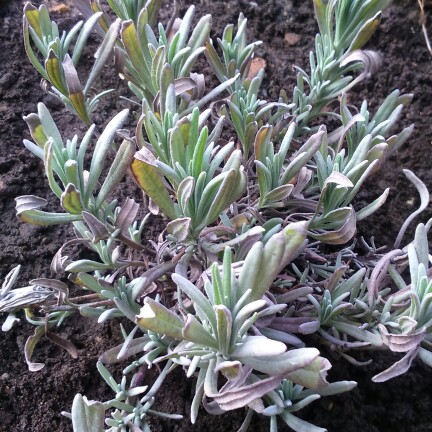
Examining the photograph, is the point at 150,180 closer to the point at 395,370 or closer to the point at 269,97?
the point at 395,370

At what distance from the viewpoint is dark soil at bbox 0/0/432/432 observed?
4.05 feet

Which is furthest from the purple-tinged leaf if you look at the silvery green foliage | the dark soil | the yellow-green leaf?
the silvery green foliage

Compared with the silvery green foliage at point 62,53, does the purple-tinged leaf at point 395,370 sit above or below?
below

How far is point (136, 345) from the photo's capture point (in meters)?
1.14

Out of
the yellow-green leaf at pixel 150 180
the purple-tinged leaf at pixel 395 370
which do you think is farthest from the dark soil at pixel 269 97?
the yellow-green leaf at pixel 150 180

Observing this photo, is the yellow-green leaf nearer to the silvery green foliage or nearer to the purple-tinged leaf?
the silvery green foliage

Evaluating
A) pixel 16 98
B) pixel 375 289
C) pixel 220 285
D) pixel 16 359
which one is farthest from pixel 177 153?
pixel 16 98

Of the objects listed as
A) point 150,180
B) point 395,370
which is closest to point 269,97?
point 150,180

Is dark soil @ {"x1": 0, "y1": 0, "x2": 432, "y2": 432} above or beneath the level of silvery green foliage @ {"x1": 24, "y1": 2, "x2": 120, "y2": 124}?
beneath

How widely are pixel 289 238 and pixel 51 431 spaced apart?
788 mm

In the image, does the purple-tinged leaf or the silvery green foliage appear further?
the silvery green foliage

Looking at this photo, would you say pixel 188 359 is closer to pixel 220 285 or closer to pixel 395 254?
pixel 220 285

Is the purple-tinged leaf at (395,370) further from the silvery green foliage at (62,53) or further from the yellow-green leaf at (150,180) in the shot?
the silvery green foliage at (62,53)

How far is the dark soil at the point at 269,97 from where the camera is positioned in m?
1.23
